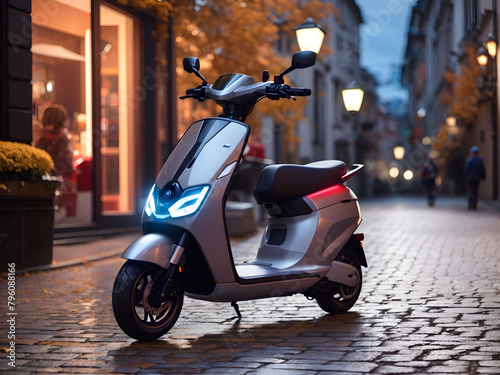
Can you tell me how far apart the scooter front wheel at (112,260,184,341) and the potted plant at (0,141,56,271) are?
420 centimetres

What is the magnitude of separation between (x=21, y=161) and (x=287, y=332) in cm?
460

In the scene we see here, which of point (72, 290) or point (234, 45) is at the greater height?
point (234, 45)

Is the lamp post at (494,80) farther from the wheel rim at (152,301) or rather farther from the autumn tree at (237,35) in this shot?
the wheel rim at (152,301)

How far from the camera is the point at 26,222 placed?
8.82 m

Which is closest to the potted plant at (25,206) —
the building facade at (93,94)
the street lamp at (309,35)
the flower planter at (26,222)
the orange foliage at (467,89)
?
the flower planter at (26,222)

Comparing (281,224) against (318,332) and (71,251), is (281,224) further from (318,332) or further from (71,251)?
(71,251)

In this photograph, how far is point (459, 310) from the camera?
566cm

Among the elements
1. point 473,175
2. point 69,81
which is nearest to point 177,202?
point 69,81

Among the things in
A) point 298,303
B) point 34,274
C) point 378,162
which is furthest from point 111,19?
point 378,162

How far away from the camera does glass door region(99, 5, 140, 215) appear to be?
13.7m

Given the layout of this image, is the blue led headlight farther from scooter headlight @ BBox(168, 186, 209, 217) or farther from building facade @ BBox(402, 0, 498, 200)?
building facade @ BBox(402, 0, 498, 200)

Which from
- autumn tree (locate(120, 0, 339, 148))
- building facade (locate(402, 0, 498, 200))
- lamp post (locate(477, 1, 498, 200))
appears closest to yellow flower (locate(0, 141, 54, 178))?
autumn tree (locate(120, 0, 339, 148))

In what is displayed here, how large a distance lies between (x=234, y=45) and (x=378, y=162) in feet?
221

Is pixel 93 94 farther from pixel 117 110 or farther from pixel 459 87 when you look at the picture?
→ pixel 459 87
